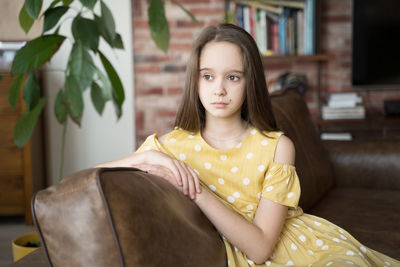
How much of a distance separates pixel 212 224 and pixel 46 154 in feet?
8.96

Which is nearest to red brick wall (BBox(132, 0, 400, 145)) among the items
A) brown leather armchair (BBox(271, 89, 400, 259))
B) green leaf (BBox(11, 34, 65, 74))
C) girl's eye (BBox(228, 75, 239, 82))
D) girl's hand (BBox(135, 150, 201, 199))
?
brown leather armchair (BBox(271, 89, 400, 259))

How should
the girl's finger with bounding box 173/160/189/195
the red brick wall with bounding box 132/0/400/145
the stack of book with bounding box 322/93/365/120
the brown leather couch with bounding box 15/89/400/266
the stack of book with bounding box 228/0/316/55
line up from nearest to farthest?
the girl's finger with bounding box 173/160/189/195 < the brown leather couch with bounding box 15/89/400/266 < the stack of book with bounding box 322/93/365/120 < the stack of book with bounding box 228/0/316/55 < the red brick wall with bounding box 132/0/400/145

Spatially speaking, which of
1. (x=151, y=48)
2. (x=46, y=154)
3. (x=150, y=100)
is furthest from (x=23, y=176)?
(x=151, y=48)

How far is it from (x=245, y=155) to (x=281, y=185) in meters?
0.13

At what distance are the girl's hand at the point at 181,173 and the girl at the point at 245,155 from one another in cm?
1

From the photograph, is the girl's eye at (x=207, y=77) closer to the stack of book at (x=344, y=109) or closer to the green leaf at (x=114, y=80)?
the green leaf at (x=114, y=80)

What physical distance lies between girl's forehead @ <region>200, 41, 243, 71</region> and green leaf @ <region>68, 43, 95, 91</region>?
2.33ft

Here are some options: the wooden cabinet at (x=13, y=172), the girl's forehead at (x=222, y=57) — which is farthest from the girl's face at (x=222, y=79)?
the wooden cabinet at (x=13, y=172)

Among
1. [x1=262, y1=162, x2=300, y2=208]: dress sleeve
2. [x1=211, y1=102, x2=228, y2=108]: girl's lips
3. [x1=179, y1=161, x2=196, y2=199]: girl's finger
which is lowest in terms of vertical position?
[x1=262, y1=162, x2=300, y2=208]: dress sleeve

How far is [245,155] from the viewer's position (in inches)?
48.9

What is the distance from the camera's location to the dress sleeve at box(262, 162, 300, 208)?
117 centimetres

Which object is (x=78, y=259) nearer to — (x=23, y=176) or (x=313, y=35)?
(x=23, y=176)

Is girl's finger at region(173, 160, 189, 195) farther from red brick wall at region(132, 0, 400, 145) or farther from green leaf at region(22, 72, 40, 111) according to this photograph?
red brick wall at region(132, 0, 400, 145)

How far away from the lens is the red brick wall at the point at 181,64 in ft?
11.1
